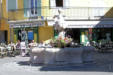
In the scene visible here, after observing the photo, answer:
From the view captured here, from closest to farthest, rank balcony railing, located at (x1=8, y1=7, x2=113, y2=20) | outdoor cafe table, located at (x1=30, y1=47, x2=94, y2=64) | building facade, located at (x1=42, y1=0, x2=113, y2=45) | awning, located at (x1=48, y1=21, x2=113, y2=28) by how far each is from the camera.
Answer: outdoor cafe table, located at (x1=30, y1=47, x2=94, y2=64) → awning, located at (x1=48, y1=21, x2=113, y2=28) → building facade, located at (x1=42, y1=0, x2=113, y2=45) → balcony railing, located at (x1=8, y1=7, x2=113, y2=20)

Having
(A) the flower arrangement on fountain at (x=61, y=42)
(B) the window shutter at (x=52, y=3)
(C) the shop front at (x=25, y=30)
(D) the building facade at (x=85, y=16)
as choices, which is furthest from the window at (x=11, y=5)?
(A) the flower arrangement on fountain at (x=61, y=42)

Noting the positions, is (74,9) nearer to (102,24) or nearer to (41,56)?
(102,24)

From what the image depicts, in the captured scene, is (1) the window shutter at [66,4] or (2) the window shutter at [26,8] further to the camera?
(2) the window shutter at [26,8]

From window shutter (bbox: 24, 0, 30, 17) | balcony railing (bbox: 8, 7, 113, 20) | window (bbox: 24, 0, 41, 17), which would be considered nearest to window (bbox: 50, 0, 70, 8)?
balcony railing (bbox: 8, 7, 113, 20)

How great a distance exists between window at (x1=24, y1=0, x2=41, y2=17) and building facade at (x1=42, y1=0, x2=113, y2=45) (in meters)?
0.53

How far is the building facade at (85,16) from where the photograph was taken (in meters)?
23.7

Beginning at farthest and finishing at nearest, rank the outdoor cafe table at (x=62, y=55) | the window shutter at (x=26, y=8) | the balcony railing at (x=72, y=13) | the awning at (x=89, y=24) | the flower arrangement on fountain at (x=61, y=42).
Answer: the window shutter at (x=26, y=8) < the balcony railing at (x=72, y=13) < the awning at (x=89, y=24) < the flower arrangement on fountain at (x=61, y=42) < the outdoor cafe table at (x=62, y=55)

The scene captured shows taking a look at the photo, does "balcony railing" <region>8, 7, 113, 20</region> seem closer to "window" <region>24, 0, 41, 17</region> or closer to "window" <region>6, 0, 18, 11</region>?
"window" <region>24, 0, 41, 17</region>

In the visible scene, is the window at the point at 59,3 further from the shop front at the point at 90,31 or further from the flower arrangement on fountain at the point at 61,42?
the flower arrangement on fountain at the point at 61,42

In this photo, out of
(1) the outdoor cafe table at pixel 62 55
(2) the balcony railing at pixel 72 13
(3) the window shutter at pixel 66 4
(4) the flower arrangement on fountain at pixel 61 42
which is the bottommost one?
(1) the outdoor cafe table at pixel 62 55

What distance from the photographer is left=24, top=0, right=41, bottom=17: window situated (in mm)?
24188

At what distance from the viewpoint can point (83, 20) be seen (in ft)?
77.9

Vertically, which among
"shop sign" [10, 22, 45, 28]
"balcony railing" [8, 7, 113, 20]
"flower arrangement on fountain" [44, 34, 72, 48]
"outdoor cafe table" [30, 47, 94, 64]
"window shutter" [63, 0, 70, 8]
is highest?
"window shutter" [63, 0, 70, 8]

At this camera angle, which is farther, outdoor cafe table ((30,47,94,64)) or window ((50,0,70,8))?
window ((50,0,70,8))
